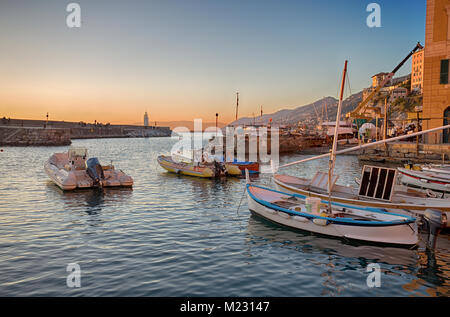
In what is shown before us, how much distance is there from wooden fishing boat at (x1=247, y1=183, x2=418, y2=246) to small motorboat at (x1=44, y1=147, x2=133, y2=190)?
15294mm

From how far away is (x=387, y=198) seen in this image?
17891 millimetres

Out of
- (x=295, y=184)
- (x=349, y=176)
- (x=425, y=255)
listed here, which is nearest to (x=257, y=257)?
(x=425, y=255)

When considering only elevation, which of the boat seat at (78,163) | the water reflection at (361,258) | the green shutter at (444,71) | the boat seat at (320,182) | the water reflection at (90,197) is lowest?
the water reflection at (361,258)

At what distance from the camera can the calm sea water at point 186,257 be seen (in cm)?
1080

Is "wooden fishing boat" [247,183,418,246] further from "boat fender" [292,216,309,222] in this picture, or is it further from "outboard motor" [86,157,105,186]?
"outboard motor" [86,157,105,186]

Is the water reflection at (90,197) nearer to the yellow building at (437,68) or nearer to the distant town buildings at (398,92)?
the yellow building at (437,68)

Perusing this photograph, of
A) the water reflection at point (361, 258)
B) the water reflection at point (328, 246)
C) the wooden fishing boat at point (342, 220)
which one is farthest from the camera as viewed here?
the wooden fishing boat at point (342, 220)

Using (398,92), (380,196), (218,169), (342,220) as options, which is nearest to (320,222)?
(342,220)

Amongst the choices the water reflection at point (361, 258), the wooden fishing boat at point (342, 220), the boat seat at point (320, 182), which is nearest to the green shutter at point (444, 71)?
the boat seat at point (320, 182)

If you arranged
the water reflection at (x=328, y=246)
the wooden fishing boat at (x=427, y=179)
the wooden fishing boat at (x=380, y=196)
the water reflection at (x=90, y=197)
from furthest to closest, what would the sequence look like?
the wooden fishing boat at (x=427, y=179) → the water reflection at (x=90, y=197) → the wooden fishing boat at (x=380, y=196) → the water reflection at (x=328, y=246)

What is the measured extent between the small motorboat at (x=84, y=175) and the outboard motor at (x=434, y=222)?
2367 centimetres

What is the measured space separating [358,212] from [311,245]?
345 cm

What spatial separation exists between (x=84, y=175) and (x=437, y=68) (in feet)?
151
